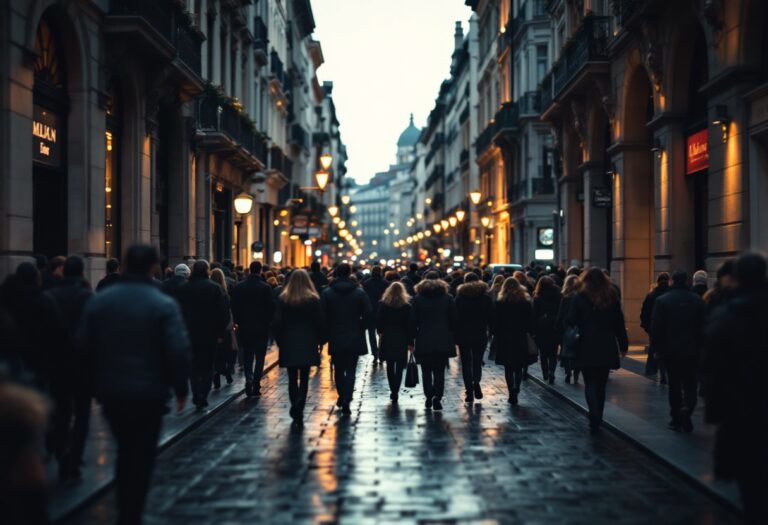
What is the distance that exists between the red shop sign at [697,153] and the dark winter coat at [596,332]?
742cm

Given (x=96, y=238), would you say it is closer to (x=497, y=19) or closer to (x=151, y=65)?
(x=151, y=65)

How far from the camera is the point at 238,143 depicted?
33.8 metres

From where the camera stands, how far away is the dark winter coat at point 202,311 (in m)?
14.9

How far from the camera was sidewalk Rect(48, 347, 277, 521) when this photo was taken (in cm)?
866

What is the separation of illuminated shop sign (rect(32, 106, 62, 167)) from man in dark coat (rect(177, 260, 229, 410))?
396 cm

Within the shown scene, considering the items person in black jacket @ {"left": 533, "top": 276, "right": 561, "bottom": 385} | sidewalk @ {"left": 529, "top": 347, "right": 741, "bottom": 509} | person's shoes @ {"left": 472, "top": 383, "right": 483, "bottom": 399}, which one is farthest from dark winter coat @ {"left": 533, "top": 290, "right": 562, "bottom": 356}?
person's shoes @ {"left": 472, "top": 383, "right": 483, "bottom": 399}

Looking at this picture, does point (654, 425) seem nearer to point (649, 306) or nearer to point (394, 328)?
point (649, 306)

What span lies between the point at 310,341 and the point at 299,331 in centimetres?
19

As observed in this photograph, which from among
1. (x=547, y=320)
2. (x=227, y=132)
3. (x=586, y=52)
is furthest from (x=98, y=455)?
(x=227, y=132)

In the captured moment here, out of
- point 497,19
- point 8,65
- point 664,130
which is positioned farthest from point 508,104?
point 8,65

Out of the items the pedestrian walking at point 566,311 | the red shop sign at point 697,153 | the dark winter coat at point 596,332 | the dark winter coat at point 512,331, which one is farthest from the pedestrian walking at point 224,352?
the red shop sign at point 697,153

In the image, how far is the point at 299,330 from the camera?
13867 millimetres

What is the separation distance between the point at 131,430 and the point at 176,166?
20.5m

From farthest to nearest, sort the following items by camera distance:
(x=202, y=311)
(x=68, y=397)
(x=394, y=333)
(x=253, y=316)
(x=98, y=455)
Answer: (x=253, y=316) → (x=394, y=333) → (x=202, y=311) → (x=98, y=455) → (x=68, y=397)
